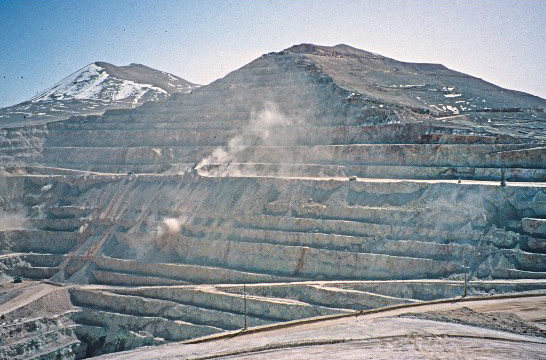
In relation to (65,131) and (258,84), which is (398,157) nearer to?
(258,84)

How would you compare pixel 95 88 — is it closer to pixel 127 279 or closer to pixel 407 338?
pixel 127 279

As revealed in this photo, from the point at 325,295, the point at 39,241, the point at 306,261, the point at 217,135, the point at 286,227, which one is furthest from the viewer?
the point at 217,135

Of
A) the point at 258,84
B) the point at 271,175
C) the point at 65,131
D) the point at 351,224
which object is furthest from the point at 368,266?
the point at 65,131

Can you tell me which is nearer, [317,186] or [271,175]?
[317,186]

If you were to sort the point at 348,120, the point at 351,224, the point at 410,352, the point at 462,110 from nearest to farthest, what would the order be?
the point at 410,352, the point at 351,224, the point at 348,120, the point at 462,110

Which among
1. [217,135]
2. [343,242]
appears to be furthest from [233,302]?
[217,135]

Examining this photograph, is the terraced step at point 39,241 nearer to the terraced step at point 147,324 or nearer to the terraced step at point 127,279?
the terraced step at point 127,279
